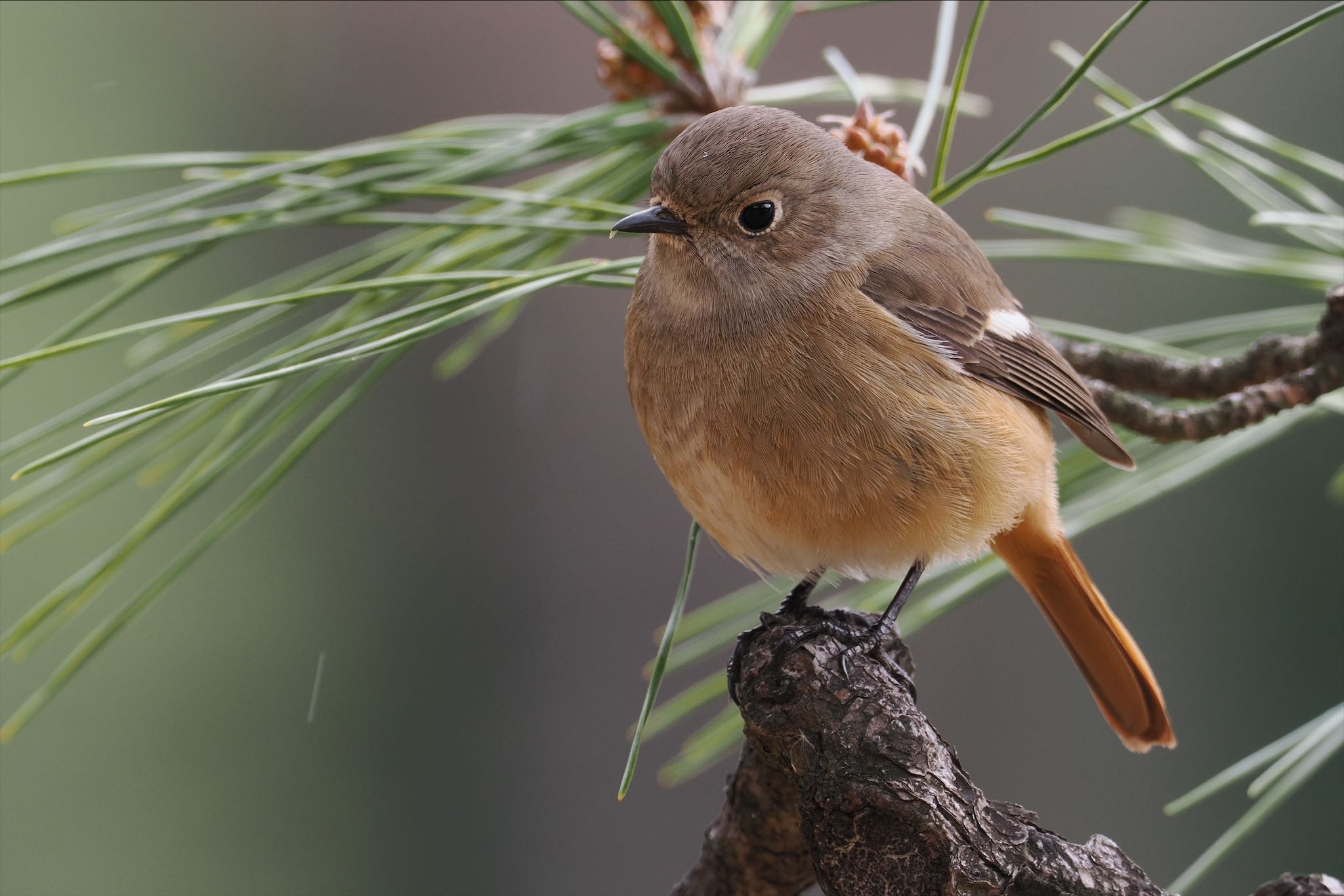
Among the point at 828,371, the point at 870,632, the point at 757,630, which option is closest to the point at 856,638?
the point at 870,632

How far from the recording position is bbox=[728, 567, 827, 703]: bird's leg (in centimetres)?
125

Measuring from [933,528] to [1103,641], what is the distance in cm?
49

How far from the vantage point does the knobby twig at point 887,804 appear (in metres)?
0.88

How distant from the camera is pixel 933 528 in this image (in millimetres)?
1318

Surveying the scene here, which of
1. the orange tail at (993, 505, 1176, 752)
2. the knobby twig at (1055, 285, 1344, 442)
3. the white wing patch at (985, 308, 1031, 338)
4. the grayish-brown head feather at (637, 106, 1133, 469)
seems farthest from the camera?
the orange tail at (993, 505, 1176, 752)

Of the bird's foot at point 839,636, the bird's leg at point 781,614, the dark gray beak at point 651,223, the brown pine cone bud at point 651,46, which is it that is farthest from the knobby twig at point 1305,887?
the brown pine cone bud at point 651,46

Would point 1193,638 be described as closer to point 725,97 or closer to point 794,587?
point 794,587

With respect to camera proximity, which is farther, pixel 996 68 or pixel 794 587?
pixel 996 68

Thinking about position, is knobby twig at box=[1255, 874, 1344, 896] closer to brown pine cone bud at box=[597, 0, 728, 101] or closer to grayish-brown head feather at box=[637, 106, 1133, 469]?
grayish-brown head feather at box=[637, 106, 1133, 469]

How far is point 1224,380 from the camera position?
126cm

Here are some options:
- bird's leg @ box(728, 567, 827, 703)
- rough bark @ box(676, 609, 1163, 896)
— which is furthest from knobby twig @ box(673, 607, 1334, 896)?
bird's leg @ box(728, 567, 827, 703)

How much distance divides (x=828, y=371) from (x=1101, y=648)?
2.17ft

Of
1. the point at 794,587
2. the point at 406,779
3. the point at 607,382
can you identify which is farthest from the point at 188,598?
the point at 794,587

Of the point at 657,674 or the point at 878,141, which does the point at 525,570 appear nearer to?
the point at 878,141
